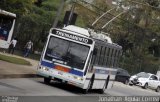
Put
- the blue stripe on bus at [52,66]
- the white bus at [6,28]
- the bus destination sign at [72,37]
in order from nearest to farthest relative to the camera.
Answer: the blue stripe on bus at [52,66], the bus destination sign at [72,37], the white bus at [6,28]

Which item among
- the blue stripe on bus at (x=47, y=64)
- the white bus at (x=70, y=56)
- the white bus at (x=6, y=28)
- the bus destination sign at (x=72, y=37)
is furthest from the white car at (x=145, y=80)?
the blue stripe on bus at (x=47, y=64)

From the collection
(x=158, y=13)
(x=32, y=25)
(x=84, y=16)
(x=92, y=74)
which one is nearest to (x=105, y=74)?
(x=92, y=74)

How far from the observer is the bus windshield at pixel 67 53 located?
2700cm

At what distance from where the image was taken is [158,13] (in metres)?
74.4

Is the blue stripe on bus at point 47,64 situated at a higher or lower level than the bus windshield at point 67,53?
lower

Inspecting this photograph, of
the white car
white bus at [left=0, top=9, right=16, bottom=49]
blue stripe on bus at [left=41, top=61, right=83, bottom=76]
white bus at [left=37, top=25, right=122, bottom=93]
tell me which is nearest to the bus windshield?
white bus at [left=37, top=25, right=122, bottom=93]

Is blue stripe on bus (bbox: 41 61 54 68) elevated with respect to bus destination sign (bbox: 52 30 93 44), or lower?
lower

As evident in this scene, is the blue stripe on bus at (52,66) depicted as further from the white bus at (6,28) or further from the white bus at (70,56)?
the white bus at (6,28)

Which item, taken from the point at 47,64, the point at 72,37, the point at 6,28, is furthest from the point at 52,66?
the point at 6,28

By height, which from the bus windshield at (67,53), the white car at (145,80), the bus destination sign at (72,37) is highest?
the bus destination sign at (72,37)

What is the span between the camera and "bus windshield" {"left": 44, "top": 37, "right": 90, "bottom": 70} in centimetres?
2700

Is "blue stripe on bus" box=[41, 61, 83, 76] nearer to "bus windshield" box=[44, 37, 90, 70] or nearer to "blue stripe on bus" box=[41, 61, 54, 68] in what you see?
"blue stripe on bus" box=[41, 61, 54, 68]

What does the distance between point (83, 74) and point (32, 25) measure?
94.4 feet

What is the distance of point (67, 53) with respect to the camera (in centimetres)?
2706
